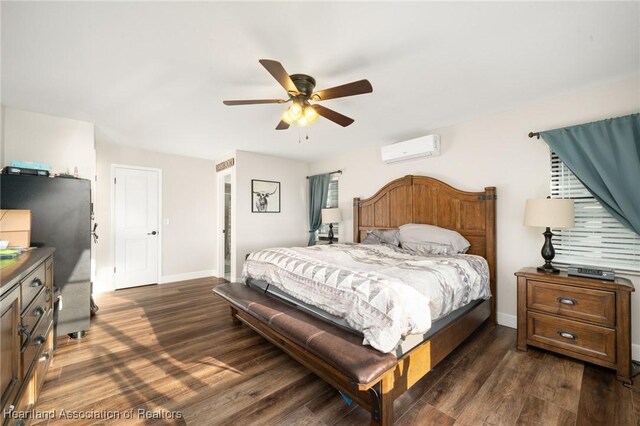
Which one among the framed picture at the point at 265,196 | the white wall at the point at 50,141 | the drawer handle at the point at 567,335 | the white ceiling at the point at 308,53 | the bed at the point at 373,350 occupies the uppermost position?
the white ceiling at the point at 308,53

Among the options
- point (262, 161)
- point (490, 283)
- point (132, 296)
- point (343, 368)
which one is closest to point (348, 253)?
point (343, 368)

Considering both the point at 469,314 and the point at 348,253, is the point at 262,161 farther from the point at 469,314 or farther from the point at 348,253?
the point at 469,314

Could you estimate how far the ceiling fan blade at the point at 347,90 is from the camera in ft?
5.85

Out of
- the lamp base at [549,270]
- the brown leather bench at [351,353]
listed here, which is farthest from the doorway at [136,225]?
the lamp base at [549,270]

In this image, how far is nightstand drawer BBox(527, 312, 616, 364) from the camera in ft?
6.49

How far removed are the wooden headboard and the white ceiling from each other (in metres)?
1.00

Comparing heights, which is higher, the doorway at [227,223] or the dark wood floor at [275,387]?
the doorway at [227,223]

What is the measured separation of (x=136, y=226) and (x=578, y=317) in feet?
19.7

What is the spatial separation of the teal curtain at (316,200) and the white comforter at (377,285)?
2.34 meters

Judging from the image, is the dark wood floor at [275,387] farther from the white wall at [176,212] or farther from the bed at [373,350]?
the white wall at [176,212]

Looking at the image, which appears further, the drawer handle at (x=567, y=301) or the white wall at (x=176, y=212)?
the white wall at (x=176, y=212)

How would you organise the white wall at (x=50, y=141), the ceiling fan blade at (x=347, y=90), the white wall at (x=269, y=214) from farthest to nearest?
the white wall at (x=269, y=214)
the white wall at (x=50, y=141)
the ceiling fan blade at (x=347, y=90)

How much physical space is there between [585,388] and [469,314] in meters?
0.82

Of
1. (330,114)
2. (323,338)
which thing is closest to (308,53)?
(330,114)
